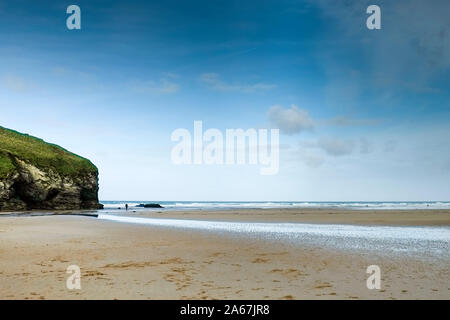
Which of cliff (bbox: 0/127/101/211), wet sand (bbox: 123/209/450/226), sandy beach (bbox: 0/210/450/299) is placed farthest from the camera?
cliff (bbox: 0/127/101/211)

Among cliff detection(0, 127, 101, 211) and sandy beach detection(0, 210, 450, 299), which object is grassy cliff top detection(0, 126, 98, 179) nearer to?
cliff detection(0, 127, 101, 211)

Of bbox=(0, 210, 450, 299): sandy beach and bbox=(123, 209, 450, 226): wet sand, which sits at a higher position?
bbox=(0, 210, 450, 299): sandy beach

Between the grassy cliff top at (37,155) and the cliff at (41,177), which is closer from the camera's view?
the cliff at (41,177)

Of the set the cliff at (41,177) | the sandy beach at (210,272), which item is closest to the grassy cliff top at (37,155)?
the cliff at (41,177)

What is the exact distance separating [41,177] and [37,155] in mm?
6775

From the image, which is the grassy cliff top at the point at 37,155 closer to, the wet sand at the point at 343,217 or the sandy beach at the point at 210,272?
the wet sand at the point at 343,217

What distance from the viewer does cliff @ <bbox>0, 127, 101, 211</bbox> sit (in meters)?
65.1

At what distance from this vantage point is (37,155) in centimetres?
7456

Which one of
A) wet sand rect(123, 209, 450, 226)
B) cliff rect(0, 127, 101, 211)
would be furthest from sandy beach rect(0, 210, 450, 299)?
cliff rect(0, 127, 101, 211)

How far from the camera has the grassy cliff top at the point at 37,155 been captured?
67125 millimetres

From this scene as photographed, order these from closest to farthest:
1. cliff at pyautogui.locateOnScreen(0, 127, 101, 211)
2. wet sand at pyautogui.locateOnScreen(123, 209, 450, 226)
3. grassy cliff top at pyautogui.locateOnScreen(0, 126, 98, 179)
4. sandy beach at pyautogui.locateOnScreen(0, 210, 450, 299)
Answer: sandy beach at pyautogui.locateOnScreen(0, 210, 450, 299) < wet sand at pyautogui.locateOnScreen(123, 209, 450, 226) < cliff at pyautogui.locateOnScreen(0, 127, 101, 211) < grassy cliff top at pyautogui.locateOnScreen(0, 126, 98, 179)

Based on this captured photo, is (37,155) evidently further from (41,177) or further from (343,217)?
(343,217)
